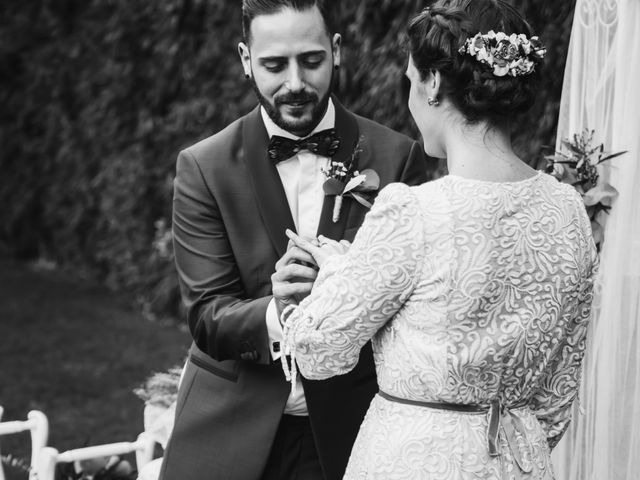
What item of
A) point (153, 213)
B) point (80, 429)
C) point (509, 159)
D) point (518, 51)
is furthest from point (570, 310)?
point (153, 213)

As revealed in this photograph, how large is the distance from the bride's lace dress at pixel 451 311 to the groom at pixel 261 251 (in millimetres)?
403

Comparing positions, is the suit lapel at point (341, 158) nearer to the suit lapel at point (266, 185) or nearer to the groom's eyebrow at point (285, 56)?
the suit lapel at point (266, 185)

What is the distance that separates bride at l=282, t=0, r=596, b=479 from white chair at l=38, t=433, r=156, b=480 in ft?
4.01

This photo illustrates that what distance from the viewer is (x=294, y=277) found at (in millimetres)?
2240

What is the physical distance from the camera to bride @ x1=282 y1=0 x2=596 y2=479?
194 cm

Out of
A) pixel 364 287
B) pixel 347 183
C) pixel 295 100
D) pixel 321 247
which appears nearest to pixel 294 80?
pixel 295 100

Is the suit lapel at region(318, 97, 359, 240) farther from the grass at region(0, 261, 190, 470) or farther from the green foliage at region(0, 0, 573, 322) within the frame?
the grass at region(0, 261, 190, 470)

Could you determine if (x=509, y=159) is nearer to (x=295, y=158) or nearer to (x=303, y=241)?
(x=303, y=241)

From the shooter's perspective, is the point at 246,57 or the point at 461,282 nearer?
the point at 461,282

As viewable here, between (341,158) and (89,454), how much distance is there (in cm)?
123

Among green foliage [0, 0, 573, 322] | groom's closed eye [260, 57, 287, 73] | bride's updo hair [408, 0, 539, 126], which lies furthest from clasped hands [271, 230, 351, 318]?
green foliage [0, 0, 573, 322]

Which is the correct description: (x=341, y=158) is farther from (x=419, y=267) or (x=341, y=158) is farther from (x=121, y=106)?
(x=121, y=106)

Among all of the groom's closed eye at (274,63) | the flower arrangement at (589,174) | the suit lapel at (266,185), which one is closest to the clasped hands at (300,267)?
the suit lapel at (266,185)

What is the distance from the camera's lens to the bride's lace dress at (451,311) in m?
1.93
